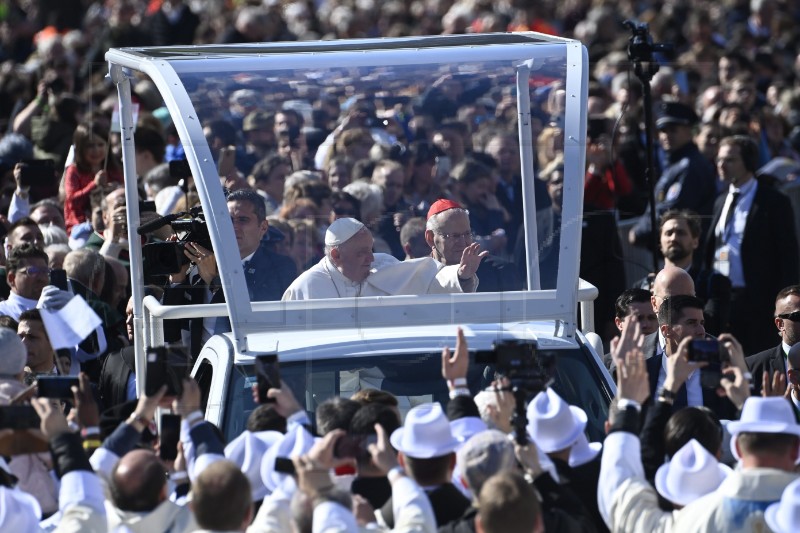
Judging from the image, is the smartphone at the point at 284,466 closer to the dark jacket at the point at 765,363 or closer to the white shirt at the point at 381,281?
the white shirt at the point at 381,281

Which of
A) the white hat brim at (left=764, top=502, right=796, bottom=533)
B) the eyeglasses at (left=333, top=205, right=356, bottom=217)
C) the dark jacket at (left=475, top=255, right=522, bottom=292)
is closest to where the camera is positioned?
the white hat brim at (left=764, top=502, right=796, bottom=533)

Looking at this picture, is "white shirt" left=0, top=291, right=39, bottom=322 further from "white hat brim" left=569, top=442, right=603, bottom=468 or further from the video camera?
"white hat brim" left=569, top=442, right=603, bottom=468

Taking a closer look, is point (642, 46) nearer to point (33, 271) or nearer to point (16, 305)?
point (33, 271)

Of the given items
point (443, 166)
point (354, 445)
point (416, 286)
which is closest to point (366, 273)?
point (416, 286)

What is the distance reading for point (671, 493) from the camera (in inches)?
215

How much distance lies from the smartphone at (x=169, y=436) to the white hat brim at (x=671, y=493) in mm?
1721

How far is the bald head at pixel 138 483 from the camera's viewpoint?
524 cm

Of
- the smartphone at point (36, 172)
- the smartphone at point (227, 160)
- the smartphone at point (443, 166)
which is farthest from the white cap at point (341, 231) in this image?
the smartphone at point (36, 172)

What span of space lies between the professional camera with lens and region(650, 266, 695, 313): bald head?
2352 millimetres

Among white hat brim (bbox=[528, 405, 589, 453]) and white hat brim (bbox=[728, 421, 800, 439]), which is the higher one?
white hat brim (bbox=[728, 421, 800, 439])

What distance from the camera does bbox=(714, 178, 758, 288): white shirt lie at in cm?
1102

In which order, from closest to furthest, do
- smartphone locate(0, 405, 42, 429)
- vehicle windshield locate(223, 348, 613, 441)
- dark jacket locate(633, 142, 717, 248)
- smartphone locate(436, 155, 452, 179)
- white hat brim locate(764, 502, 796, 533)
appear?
white hat brim locate(764, 502, 796, 533) < smartphone locate(0, 405, 42, 429) < vehicle windshield locate(223, 348, 613, 441) < smartphone locate(436, 155, 452, 179) < dark jacket locate(633, 142, 717, 248)

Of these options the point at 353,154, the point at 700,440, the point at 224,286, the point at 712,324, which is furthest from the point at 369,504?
the point at 353,154

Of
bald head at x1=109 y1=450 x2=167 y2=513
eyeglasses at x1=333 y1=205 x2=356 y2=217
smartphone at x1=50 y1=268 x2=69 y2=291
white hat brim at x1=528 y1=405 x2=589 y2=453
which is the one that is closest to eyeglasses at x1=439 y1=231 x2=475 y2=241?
eyeglasses at x1=333 y1=205 x2=356 y2=217
